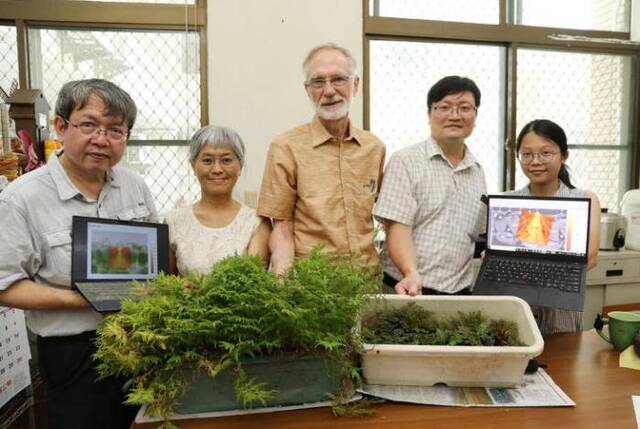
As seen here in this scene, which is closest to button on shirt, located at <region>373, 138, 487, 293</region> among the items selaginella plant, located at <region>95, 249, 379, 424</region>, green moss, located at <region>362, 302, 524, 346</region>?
green moss, located at <region>362, 302, 524, 346</region>

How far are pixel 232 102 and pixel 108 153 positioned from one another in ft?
5.89

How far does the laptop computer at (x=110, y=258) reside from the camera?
1.17 meters

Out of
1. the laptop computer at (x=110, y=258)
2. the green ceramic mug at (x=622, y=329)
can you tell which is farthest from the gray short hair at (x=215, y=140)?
the green ceramic mug at (x=622, y=329)

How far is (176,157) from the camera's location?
10.4 ft

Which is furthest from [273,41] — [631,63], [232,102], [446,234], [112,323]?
[631,63]

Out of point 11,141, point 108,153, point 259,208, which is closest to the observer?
point 108,153

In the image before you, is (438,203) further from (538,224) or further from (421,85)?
(421,85)

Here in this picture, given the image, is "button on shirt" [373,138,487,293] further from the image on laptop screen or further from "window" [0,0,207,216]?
"window" [0,0,207,216]

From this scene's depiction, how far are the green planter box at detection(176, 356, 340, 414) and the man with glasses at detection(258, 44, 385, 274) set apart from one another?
1.95 feet

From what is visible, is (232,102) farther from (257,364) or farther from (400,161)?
(257,364)

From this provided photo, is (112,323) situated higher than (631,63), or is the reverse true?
(631,63)

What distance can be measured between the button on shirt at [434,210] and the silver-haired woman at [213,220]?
0.47 meters

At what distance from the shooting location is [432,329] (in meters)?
1.24

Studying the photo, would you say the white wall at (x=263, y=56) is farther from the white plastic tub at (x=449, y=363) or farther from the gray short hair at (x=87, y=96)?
the white plastic tub at (x=449, y=363)
